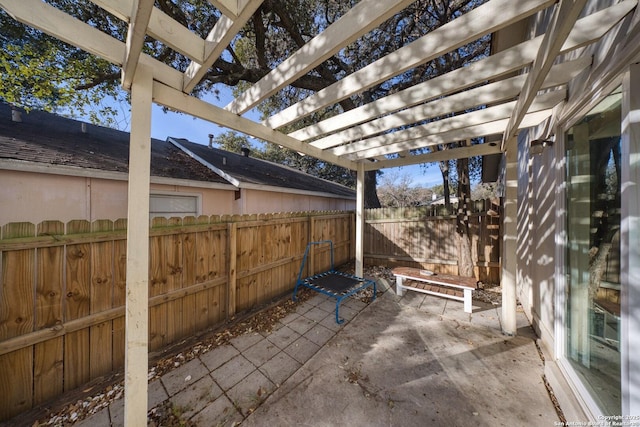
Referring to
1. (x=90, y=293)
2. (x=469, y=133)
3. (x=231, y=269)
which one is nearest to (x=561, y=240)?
(x=469, y=133)

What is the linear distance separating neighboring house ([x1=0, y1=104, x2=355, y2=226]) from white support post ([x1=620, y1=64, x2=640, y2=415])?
5.95 meters

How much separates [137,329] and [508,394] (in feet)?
11.5

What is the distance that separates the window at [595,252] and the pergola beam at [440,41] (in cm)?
102

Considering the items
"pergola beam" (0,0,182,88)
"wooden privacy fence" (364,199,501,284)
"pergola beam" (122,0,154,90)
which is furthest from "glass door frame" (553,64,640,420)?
"wooden privacy fence" (364,199,501,284)

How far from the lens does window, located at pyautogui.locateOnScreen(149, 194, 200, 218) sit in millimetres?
4551

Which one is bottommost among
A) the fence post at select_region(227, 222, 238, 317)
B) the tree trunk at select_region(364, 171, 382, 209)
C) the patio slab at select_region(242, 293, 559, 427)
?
the patio slab at select_region(242, 293, 559, 427)

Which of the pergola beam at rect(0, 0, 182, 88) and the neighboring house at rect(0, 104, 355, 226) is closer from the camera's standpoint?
the pergola beam at rect(0, 0, 182, 88)

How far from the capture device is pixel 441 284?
4.13 metres

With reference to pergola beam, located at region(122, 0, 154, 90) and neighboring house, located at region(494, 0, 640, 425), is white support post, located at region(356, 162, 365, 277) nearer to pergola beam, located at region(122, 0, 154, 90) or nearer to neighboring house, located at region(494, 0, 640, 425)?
neighboring house, located at region(494, 0, 640, 425)

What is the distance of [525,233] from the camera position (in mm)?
3863

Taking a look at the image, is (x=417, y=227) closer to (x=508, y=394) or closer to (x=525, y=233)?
(x=525, y=233)

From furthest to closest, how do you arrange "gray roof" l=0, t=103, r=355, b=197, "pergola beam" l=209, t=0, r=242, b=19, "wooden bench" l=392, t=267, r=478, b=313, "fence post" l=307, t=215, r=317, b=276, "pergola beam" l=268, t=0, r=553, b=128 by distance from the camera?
"fence post" l=307, t=215, r=317, b=276, "wooden bench" l=392, t=267, r=478, b=313, "gray roof" l=0, t=103, r=355, b=197, "pergola beam" l=268, t=0, r=553, b=128, "pergola beam" l=209, t=0, r=242, b=19

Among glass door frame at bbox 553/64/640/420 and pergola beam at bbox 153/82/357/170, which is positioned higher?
pergola beam at bbox 153/82/357/170

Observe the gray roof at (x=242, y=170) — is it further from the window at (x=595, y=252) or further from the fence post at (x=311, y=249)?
the window at (x=595, y=252)
